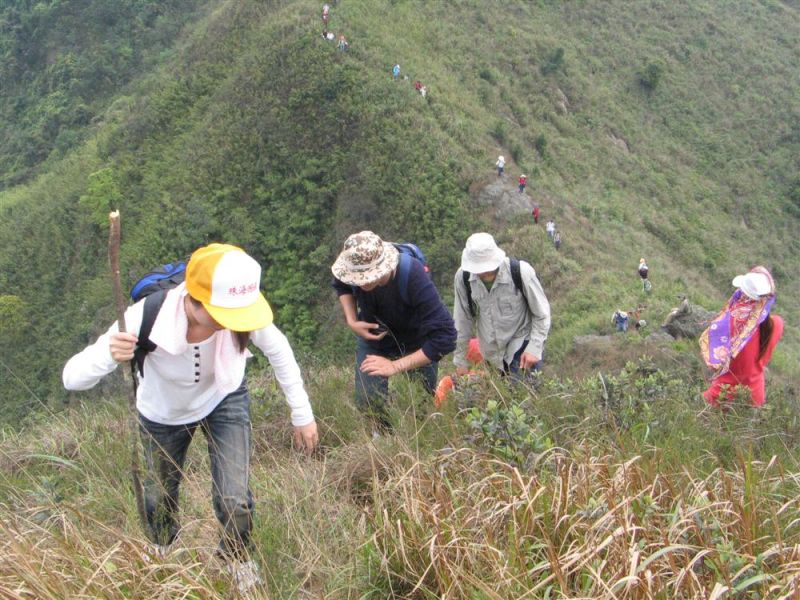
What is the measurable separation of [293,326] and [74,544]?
17959mm

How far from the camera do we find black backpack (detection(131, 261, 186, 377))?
8.33ft

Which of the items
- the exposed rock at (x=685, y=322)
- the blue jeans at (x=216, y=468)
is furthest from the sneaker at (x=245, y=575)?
the exposed rock at (x=685, y=322)

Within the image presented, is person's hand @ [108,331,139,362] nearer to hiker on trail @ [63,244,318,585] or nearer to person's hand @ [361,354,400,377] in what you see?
hiker on trail @ [63,244,318,585]

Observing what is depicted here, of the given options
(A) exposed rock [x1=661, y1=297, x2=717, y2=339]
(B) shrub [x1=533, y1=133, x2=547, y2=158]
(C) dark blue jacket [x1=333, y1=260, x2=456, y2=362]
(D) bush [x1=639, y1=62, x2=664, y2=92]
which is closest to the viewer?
(C) dark blue jacket [x1=333, y1=260, x2=456, y2=362]

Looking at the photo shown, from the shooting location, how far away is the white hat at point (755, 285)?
4566mm

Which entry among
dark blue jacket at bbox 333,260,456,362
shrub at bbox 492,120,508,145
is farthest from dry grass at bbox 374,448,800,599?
shrub at bbox 492,120,508,145

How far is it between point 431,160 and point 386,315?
54.0 feet

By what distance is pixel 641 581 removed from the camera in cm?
166

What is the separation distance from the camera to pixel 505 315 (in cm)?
464

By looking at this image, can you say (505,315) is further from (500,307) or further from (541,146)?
(541,146)

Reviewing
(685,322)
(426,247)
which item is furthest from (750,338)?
(426,247)

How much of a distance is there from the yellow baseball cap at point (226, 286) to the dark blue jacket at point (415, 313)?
1.34 meters

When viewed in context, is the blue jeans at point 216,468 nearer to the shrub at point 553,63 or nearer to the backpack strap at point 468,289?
the backpack strap at point 468,289

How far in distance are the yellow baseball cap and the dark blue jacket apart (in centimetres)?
134
